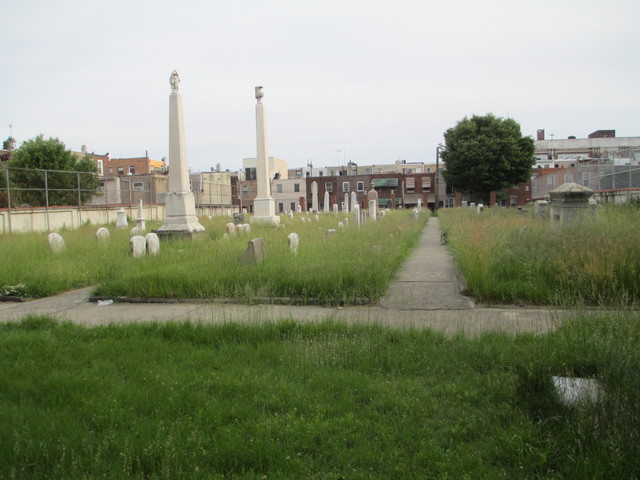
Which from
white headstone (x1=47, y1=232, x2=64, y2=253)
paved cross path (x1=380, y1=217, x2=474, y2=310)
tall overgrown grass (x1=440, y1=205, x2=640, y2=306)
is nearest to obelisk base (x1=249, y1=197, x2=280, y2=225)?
white headstone (x1=47, y1=232, x2=64, y2=253)

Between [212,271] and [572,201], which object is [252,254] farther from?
[572,201]

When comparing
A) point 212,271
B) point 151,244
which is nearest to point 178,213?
point 151,244

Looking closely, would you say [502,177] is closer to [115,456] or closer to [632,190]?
[632,190]

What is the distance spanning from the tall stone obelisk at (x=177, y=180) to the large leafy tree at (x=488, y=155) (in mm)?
39673

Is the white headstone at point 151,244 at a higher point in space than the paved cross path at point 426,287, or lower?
higher

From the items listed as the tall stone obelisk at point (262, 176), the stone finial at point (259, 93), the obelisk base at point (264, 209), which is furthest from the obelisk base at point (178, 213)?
the stone finial at point (259, 93)

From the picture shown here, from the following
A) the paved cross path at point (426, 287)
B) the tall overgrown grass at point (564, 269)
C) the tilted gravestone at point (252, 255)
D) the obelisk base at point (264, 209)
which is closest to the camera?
the tall overgrown grass at point (564, 269)

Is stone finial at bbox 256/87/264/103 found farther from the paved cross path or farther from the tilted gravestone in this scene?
the tilted gravestone

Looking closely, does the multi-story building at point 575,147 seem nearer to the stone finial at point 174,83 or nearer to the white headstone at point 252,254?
the stone finial at point 174,83

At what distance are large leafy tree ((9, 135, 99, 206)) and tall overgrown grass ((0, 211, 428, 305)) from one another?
13390mm

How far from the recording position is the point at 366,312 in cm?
637

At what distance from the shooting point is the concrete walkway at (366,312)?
549 cm

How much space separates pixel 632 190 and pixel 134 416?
77.4ft

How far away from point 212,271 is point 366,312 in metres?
3.21
